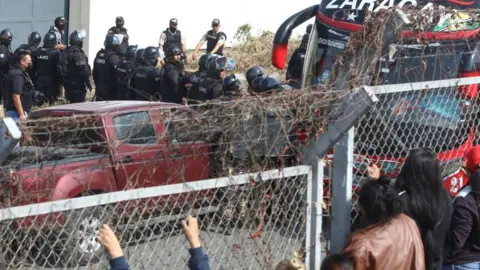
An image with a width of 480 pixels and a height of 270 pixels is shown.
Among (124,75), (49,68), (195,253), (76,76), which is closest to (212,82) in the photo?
(124,75)

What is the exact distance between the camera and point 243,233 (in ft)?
14.1

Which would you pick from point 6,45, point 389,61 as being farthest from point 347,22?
point 6,45

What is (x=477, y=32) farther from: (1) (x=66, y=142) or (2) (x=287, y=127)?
(1) (x=66, y=142)

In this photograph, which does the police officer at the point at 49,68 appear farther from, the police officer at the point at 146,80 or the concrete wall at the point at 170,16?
the concrete wall at the point at 170,16

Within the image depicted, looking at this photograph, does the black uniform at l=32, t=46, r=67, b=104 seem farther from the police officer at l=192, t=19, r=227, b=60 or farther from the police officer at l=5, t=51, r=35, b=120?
the police officer at l=192, t=19, r=227, b=60

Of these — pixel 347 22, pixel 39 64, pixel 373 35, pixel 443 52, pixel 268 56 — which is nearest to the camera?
pixel 373 35

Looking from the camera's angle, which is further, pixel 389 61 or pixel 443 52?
pixel 443 52

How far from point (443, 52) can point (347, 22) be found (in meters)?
2.78

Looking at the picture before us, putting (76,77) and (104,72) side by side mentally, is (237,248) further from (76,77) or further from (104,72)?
(76,77)

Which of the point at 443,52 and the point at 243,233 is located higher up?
Answer: the point at 443,52

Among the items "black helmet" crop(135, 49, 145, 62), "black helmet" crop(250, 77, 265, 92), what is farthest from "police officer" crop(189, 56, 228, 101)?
"black helmet" crop(135, 49, 145, 62)

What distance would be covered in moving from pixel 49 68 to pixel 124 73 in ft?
4.77

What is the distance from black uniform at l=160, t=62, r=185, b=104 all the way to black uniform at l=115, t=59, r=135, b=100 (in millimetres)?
1111

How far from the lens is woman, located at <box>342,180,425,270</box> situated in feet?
13.6
